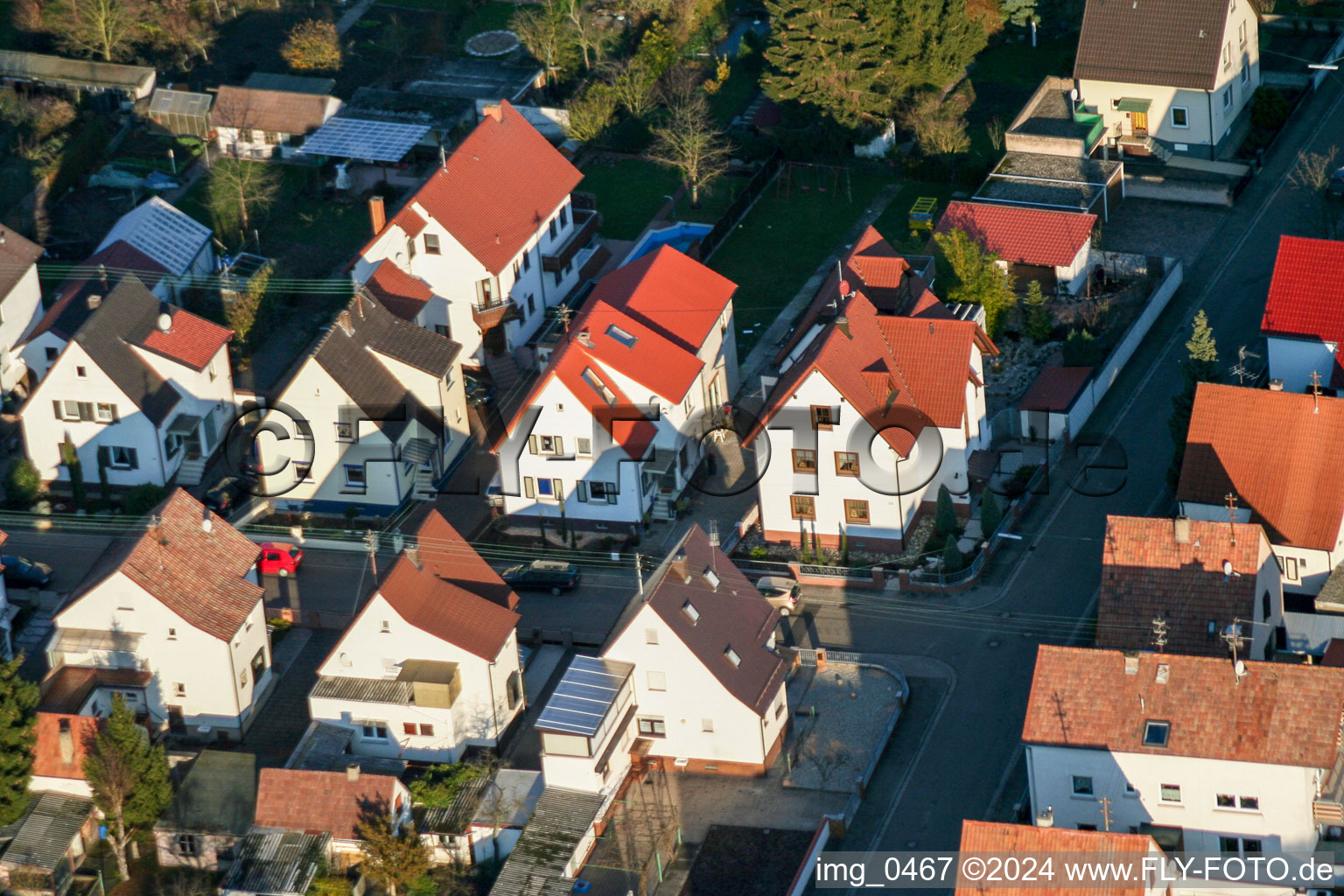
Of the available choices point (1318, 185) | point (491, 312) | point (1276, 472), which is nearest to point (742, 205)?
point (491, 312)

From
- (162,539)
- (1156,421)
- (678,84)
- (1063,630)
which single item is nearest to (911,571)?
(1063,630)

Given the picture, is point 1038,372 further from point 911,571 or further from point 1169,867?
point 1169,867

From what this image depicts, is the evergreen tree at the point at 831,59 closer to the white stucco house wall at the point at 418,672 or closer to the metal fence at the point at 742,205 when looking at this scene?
the metal fence at the point at 742,205

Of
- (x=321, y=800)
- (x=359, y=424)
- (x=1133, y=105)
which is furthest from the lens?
(x=1133, y=105)

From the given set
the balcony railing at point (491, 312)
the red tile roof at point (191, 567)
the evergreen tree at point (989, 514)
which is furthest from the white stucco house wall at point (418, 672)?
the balcony railing at point (491, 312)

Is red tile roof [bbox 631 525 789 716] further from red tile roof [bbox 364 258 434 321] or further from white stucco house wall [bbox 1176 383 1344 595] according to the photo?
red tile roof [bbox 364 258 434 321]

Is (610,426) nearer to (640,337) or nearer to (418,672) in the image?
(640,337)

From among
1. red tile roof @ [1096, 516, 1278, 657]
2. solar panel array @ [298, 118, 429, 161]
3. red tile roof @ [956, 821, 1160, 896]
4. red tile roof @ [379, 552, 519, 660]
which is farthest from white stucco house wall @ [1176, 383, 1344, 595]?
solar panel array @ [298, 118, 429, 161]
